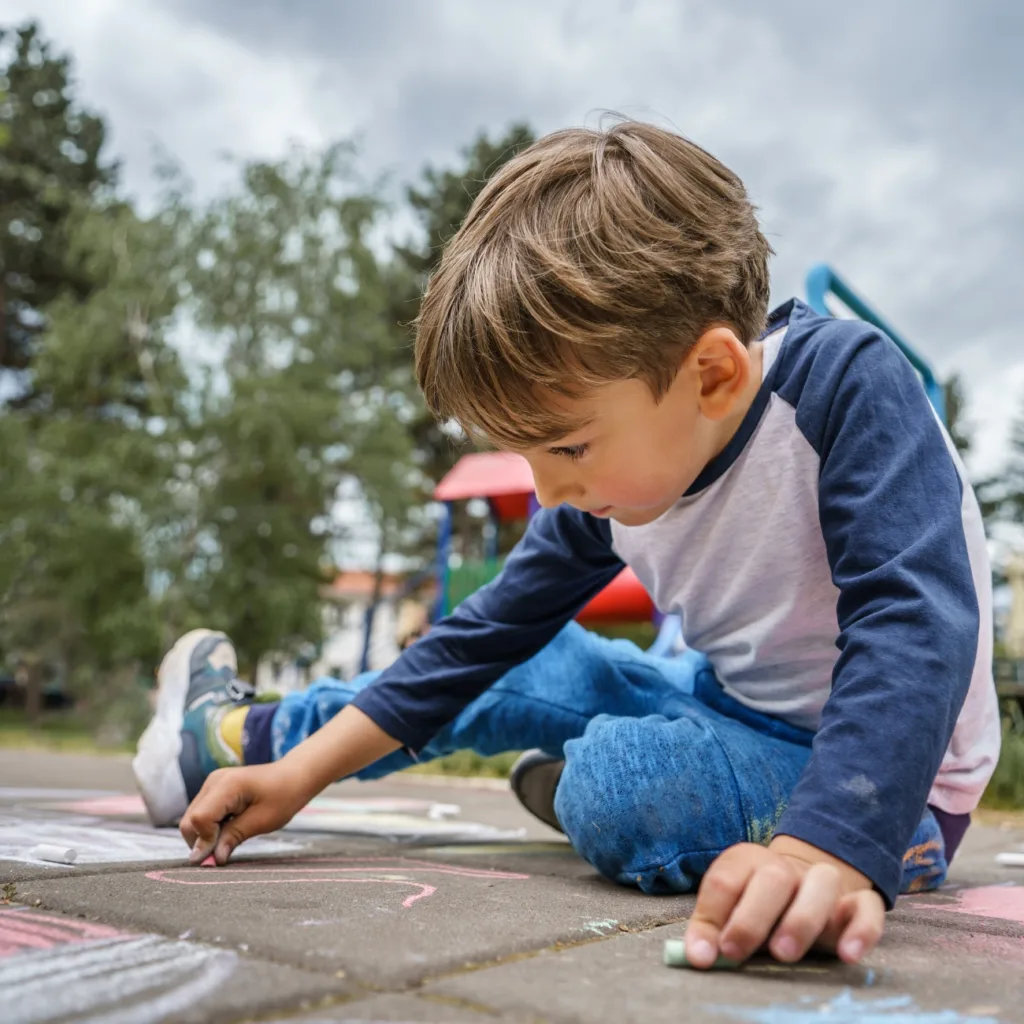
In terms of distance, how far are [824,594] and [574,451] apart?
0.36 m

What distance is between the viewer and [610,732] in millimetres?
1132

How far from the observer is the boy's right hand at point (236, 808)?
120 cm

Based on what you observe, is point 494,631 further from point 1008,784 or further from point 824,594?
point 1008,784

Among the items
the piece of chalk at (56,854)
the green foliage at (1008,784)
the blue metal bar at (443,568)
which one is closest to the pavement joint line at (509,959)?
the piece of chalk at (56,854)

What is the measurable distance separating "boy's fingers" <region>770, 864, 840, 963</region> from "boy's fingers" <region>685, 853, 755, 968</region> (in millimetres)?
35

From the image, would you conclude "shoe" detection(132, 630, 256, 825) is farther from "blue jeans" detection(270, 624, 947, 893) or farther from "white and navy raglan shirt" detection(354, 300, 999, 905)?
"blue jeans" detection(270, 624, 947, 893)

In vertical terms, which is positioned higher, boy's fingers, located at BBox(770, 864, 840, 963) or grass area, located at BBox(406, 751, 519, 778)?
boy's fingers, located at BBox(770, 864, 840, 963)

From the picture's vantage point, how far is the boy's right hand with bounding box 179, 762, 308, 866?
120 cm

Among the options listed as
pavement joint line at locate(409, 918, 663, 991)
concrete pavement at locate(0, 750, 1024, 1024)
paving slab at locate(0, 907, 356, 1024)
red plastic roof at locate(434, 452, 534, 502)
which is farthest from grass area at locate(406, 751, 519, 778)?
red plastic roof at locate(434, 452, 534, 502)

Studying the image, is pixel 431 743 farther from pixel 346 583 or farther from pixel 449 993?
pixel 346 583

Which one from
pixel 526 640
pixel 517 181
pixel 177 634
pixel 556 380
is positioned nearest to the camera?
pixel 556 380

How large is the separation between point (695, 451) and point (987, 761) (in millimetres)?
563

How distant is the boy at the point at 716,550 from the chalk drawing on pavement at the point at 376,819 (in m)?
0.42

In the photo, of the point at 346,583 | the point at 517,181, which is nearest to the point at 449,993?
the point at 517,181
